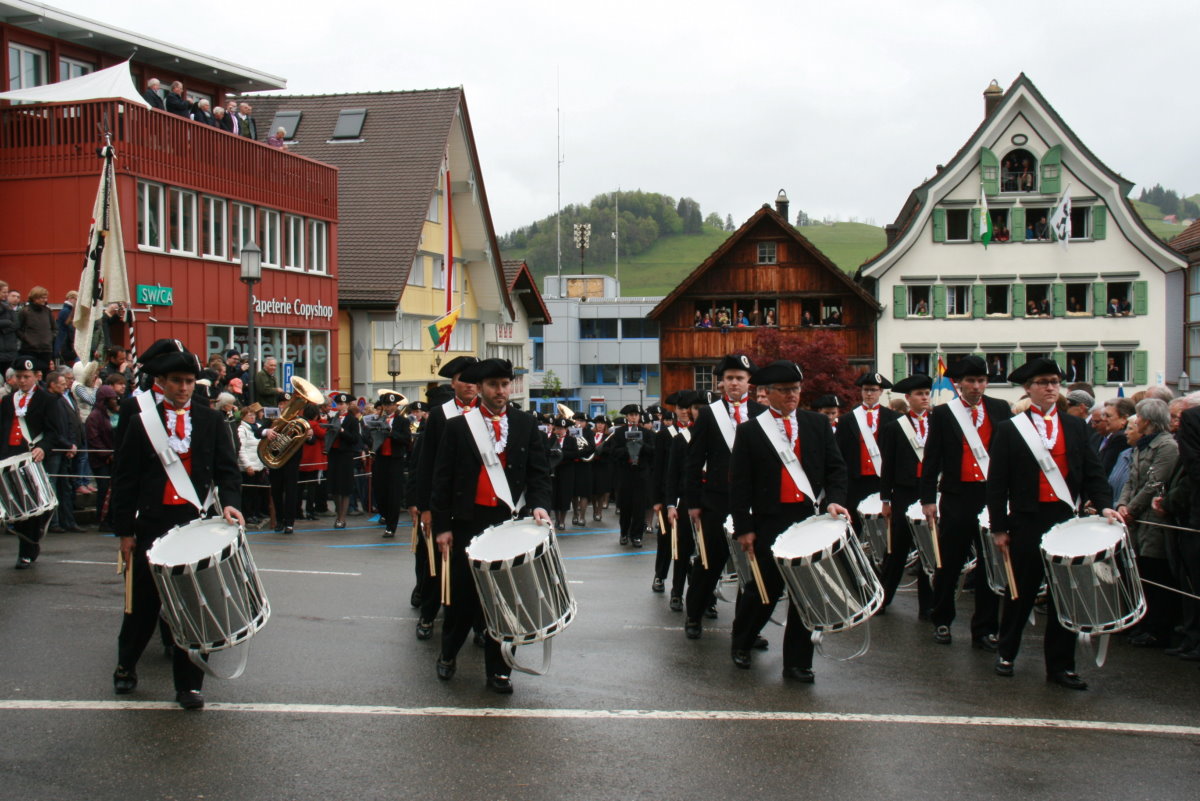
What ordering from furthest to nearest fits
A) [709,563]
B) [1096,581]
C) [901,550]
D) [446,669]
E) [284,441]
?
[284,441], [901,550], [709,563], [446,669], [1096,581]

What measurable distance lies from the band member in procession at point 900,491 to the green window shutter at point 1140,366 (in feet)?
137

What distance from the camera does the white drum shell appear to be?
678 cm

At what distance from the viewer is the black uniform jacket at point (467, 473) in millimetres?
7539

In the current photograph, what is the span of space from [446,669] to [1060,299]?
45.2 m

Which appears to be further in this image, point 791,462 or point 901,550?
point 901,550

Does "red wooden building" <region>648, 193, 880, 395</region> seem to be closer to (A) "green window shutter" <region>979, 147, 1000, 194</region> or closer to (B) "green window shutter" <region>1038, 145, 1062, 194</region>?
(A) "green window shutter" <region>979, 147, 1000, 194</region>

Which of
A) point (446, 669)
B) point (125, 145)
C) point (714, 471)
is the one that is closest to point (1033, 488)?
point (714, 471)

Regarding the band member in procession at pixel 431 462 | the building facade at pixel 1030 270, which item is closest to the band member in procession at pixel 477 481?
the band member in procession at pixel 431 462

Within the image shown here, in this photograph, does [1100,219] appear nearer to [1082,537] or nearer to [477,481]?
[1082,537]

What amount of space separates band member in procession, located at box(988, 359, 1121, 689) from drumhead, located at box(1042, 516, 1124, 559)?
7.9 inches

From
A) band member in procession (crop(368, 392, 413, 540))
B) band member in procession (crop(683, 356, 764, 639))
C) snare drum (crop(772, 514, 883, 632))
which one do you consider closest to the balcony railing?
band member in procession (crop(368, 392, 413, 540))

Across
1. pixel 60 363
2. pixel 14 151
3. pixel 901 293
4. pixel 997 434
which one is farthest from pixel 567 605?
pixel 901 293

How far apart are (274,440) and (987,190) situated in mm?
38084

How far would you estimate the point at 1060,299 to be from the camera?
48.0m
